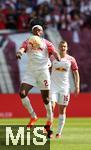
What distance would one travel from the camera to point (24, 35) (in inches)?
1014

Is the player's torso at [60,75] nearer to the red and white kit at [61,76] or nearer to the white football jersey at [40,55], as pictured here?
the red and white kit at [61,76]

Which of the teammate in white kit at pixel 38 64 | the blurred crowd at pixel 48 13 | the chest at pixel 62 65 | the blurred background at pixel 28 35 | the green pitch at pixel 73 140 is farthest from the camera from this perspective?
the blurred crowd at pixel 48 13

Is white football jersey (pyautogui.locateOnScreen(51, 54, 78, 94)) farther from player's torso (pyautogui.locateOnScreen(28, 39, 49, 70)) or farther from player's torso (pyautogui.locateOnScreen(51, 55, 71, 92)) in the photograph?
player's torso (pyautogui.locateOnScreen(28, 39, 49, 70))

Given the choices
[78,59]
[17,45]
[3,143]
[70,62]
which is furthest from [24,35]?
[3,143]

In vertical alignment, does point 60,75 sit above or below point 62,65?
below

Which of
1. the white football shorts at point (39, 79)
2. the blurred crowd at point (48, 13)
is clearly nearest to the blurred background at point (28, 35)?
the blurred crowd at point (48, 13)

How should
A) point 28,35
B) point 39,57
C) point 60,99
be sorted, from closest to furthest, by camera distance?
point 39,57, point 60,99, point 28,35

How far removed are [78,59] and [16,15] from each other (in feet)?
9.36

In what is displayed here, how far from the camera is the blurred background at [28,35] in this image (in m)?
25.6

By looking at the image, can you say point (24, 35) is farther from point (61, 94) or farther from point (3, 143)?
point (3, 143)

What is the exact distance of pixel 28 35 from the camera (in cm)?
2578

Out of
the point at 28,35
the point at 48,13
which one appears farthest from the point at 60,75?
the point at 48,13

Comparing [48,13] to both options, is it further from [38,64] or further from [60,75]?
[38,64]

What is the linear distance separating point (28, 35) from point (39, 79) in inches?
395
